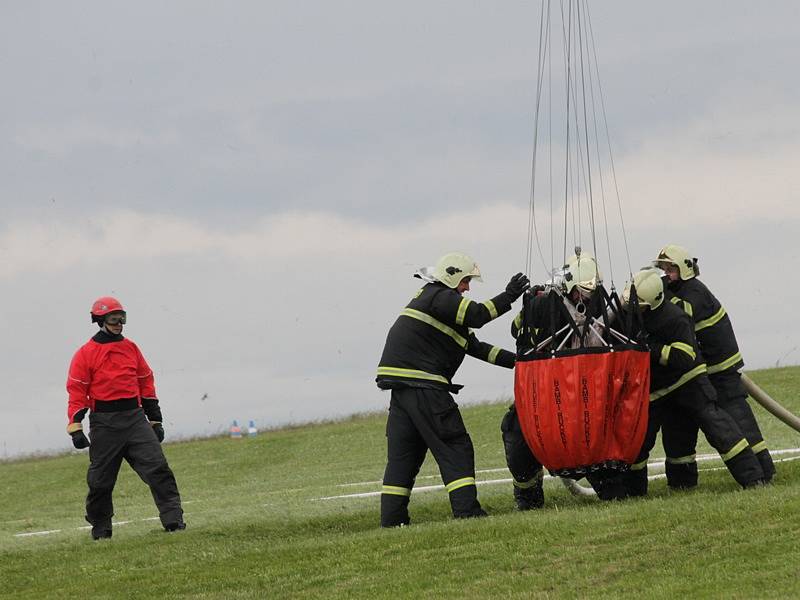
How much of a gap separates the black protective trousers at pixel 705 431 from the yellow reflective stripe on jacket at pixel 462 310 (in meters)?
1.92

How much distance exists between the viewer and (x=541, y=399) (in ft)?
37.3

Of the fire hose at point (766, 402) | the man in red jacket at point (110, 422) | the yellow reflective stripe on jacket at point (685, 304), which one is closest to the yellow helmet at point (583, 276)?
the yellow reflective stripe on jacket at point (685, 304)

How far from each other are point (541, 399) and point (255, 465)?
17401 mm

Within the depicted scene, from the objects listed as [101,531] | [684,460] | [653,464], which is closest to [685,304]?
[684,460]

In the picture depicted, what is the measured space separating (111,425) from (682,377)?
19.5ft

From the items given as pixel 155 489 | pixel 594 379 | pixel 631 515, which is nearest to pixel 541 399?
pixel 594 379

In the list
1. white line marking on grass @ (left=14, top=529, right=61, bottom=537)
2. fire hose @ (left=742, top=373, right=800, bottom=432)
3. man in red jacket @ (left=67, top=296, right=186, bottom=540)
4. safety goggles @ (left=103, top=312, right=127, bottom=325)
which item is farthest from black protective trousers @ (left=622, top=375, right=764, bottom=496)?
white line marking on grass @ (left=14, top=529, right=61, bottom=537)

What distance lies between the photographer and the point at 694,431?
12766 mm

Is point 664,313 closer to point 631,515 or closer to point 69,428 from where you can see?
point 631,515

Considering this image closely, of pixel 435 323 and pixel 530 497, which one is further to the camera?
pixel 530 497

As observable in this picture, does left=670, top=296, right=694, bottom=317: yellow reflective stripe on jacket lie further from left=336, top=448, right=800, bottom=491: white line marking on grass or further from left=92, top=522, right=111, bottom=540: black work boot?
left=92, top=522, right=111, bottom=540: black work boot

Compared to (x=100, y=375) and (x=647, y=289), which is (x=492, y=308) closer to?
(x=647, y=289)

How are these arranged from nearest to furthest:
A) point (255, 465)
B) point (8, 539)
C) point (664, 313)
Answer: point (664, 313)
point (8, 539)
point (255, 465)

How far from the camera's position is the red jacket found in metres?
14.2
